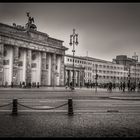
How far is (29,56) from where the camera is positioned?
73625mm

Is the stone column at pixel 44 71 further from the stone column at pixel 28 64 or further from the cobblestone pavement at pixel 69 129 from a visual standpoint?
the cobblestone pavement at pixel 69 129

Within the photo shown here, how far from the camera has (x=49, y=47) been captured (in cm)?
8088

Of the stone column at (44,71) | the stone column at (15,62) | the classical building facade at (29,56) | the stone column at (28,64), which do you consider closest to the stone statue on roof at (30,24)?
the classical building facade at (29,56)

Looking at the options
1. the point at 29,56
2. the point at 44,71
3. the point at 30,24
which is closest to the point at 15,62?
the point at 29,56

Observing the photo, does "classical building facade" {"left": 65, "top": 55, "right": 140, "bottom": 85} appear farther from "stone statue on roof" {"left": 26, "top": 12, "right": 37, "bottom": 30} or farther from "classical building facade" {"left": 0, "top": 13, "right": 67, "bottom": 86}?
"stone statue on roof" {"left": 26, "top": 12, "right": 37, "bottom": 30}

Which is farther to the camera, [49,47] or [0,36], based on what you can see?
[49,47]

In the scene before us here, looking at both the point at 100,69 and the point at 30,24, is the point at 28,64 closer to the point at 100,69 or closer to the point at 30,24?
the point at 30,24

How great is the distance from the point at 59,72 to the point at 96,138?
8095 cm

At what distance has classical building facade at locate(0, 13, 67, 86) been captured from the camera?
65238 millimetres

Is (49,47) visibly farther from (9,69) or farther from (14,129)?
(14,129)

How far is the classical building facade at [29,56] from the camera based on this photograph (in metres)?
65.2

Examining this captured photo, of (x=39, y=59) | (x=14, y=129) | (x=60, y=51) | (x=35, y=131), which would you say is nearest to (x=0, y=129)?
(x=14, y=129)

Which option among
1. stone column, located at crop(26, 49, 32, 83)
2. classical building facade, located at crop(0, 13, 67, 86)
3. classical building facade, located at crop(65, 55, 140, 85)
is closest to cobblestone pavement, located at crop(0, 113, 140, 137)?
classical building facade, located at crop(0, 13, 67, 86)

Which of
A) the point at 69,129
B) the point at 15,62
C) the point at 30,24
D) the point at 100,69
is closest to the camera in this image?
the point at 69,129
